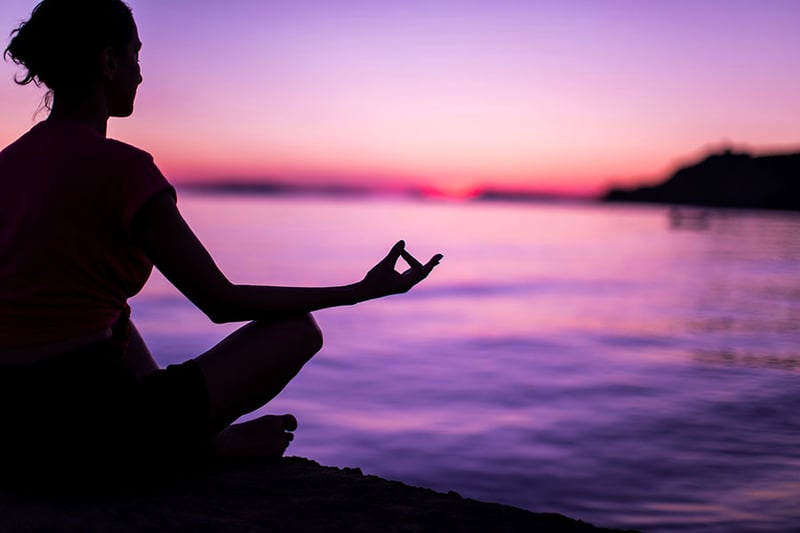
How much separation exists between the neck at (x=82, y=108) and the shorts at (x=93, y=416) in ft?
2.25

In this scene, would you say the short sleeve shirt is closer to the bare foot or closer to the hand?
→ the hand

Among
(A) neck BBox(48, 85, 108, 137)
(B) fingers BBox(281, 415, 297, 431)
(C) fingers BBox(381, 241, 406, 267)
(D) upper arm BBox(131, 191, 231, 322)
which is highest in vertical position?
Result: (A) neck BBox(48, 85, 108, 137)

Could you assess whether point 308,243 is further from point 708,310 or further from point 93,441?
point 93,441

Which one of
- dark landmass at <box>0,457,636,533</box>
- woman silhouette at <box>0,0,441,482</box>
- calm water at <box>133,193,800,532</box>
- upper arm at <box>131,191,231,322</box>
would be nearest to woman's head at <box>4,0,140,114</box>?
woman silhouette at <box>0,0,441,482</box>

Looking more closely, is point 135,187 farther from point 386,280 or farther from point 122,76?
point 386,280

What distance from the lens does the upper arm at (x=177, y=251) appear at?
7.52 ft

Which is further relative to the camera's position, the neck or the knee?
the knee

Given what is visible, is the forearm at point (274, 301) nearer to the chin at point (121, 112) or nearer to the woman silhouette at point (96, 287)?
the woman silhouette at point (96, 287)

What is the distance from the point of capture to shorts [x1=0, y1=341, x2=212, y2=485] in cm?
239

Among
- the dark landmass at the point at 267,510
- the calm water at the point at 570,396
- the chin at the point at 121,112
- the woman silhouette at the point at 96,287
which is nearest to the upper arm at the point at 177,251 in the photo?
the woman silhouette at the point at 96,287

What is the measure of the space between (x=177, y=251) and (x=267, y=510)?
0.90 m

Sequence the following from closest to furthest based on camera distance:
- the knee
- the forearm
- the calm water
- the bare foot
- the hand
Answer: the forearm
the hand
the knee
the bare foot
the calm water

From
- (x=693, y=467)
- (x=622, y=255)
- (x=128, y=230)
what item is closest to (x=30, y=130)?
(x=128, y=230)

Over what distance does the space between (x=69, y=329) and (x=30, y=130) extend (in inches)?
24.0
